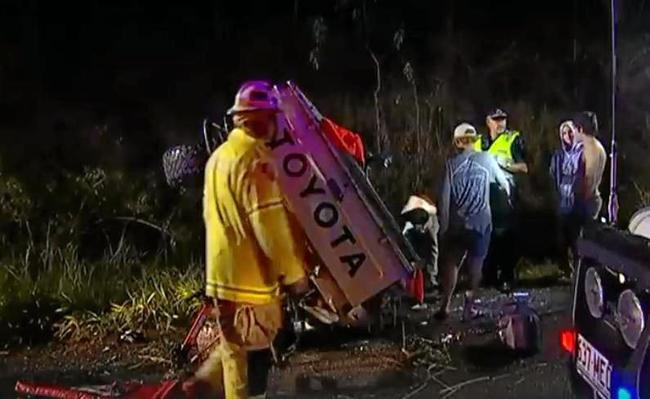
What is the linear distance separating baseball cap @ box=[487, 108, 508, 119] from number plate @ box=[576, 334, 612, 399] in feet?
3.64

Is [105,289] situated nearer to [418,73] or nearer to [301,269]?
[301,269]

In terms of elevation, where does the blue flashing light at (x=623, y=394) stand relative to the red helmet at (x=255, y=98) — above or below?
below

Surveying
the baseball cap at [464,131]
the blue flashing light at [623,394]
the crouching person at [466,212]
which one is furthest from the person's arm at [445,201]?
the blue flashing light at [623,394]

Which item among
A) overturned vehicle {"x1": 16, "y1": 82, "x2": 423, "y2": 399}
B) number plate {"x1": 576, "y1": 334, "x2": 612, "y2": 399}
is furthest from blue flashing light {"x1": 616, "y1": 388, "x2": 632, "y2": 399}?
overturned vehicle {"x1": 16, "y1": 82, "x2": 423, "y2": 399}

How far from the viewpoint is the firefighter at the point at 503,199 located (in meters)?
4.18

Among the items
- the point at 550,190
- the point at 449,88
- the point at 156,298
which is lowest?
the point at 156,298

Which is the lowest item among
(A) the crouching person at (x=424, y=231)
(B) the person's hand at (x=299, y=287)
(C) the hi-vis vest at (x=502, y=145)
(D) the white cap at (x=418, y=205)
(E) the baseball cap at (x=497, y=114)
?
(B) the person's hand at (x=299, y=287)

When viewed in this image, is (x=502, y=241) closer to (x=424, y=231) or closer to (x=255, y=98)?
(x=424, y=231)

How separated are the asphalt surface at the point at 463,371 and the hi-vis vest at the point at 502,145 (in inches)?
23.0

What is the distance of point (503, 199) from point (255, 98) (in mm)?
1120

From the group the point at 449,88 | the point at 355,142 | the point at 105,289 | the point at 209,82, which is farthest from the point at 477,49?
the point at 105,289

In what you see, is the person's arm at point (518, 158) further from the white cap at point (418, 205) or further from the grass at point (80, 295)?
the grass at point (80, 295)

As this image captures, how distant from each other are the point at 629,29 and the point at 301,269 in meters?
1.74

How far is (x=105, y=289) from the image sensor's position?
4.26 meters
